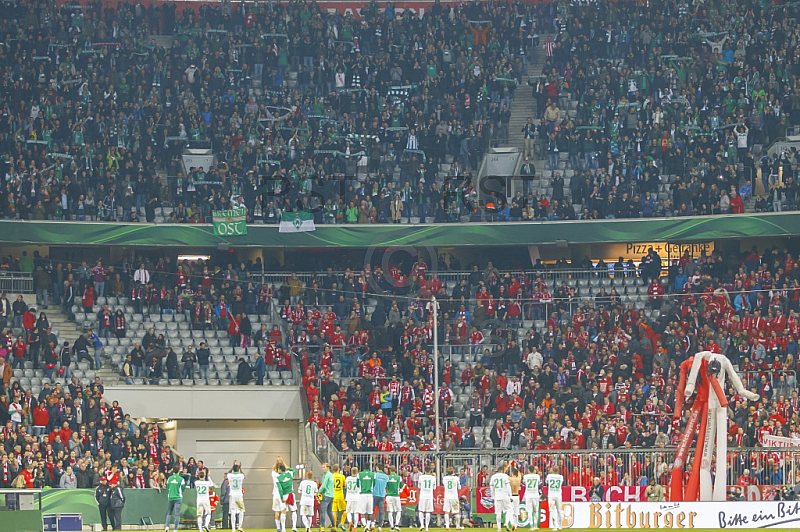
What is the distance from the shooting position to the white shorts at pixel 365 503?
104 ft

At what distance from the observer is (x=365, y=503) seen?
31.8m

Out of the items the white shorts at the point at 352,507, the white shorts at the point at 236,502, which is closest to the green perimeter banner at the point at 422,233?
the white shorts at the point at 352,507

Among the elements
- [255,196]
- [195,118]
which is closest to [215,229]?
[255,196]

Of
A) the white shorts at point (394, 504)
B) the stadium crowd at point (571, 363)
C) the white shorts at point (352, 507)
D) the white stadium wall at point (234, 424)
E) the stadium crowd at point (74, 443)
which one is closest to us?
the white shorts at point (352, 507)

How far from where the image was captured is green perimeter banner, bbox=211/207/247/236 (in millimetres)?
45562

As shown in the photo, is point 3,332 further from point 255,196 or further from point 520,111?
point 520,111

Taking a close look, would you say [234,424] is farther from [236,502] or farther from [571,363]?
[236,502]

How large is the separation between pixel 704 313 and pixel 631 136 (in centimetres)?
803

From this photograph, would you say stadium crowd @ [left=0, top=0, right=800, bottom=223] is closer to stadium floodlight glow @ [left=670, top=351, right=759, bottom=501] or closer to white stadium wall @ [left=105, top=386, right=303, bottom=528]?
white stadium wall @ [left=105, top=386, right=303, bottom=528]

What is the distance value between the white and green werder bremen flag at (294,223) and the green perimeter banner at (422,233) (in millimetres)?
495

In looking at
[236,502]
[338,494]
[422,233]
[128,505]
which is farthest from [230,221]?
[236,502]

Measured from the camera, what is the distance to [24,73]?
49156 millimetres

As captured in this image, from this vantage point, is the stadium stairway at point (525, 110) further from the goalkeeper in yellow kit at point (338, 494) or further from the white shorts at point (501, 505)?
the goalkeeper in yellow kit at point (338, 494)

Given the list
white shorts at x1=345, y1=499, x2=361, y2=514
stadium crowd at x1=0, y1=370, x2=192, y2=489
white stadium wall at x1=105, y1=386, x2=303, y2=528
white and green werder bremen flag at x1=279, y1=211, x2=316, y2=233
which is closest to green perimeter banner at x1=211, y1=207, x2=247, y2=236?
white and green werder bremen flag at x1=279, y1=211, x2=316, y2=233
